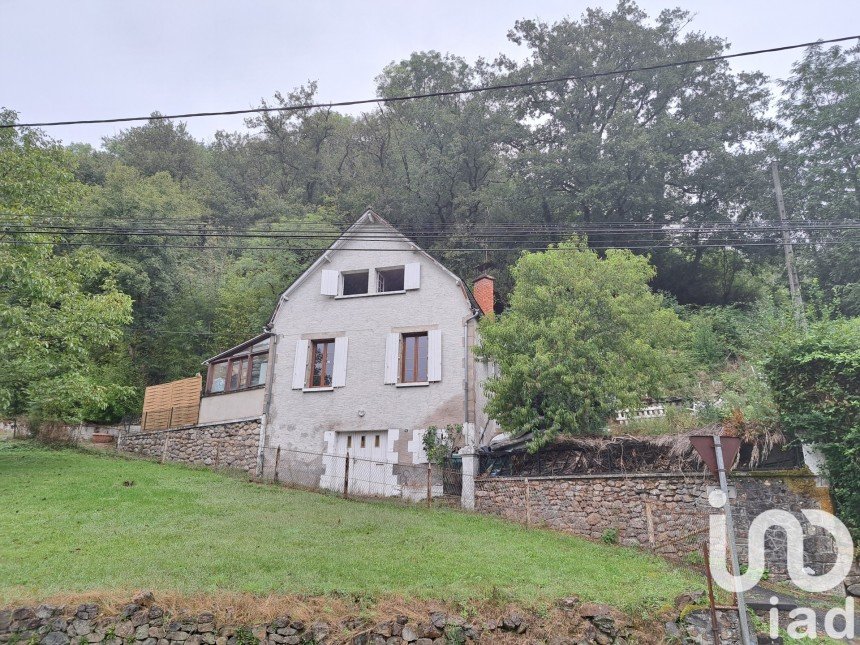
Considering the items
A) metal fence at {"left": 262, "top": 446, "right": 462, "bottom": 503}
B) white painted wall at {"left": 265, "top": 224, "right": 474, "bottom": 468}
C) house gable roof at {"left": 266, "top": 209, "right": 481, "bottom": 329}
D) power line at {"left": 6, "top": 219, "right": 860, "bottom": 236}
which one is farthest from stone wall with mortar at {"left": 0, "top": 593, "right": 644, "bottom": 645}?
house gable roof at {"left": 266, "top": 209, "right": 481, "bottom": 329}

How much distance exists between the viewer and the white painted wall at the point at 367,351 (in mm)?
18031

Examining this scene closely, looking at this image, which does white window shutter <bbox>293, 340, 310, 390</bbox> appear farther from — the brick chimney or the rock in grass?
the rock in grass

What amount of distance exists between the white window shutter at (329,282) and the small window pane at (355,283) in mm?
435

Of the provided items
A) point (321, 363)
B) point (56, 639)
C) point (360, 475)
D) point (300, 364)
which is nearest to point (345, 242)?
point (321, 363)

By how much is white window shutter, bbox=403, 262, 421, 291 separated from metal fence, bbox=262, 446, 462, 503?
5.26 metres

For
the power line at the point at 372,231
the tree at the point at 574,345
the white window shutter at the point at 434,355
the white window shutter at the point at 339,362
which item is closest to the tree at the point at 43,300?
the power line at the point at 372,231

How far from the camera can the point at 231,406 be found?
821 inches

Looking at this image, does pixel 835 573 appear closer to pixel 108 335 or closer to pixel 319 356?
pixel 319 356

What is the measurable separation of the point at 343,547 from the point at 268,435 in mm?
8867

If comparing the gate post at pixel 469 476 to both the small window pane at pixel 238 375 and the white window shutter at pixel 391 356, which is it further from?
the small window pane at pixel 238 375

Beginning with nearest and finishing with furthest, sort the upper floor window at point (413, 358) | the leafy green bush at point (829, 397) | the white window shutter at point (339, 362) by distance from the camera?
the leafy green bush at point (829, 397) → the upper floor window at point (413, 358) → the white window shutter at point (339, 362)

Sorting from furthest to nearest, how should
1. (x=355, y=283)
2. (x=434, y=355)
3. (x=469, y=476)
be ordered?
(x=355, y=283), (x=434, y=355), (x=469, y=476)

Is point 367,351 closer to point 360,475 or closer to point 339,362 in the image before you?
point 339,362

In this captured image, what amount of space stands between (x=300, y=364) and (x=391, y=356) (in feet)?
9.95
